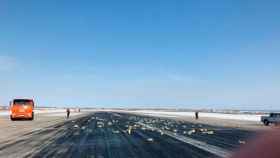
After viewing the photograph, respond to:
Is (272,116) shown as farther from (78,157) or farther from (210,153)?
(78,157)

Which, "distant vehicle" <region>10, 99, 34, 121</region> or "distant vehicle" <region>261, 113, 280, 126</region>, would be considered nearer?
"distant vehicle" <region>261, 113, 280, 126</region>

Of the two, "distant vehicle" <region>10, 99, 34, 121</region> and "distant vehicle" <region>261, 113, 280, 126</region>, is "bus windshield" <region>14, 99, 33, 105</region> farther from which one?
"distant vehicle" <region>261, 113, 280, 126</region>

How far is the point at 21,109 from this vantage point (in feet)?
201

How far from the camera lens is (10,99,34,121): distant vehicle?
5988cm

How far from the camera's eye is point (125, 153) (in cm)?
1809

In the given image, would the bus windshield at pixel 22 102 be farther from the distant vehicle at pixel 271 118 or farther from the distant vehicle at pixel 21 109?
the distant vehicle at pixel 271 118

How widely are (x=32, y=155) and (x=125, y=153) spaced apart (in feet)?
13.2

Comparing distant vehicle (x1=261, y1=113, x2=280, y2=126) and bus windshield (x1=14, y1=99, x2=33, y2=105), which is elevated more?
bus windshield (x1=14, y1=99, x2=33, y2=105)

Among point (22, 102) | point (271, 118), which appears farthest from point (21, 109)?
point (271, 118)

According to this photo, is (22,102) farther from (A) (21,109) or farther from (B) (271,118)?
(B) (271,118)

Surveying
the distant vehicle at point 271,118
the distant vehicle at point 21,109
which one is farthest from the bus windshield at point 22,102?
the distant vehicle at point 271,118

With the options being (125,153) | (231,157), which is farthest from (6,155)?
(231,157)

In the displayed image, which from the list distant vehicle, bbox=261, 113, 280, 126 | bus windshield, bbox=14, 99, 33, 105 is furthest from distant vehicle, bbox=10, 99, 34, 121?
distant vehicle, bbox=261, 113, 280, 126

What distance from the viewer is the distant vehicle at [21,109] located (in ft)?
196
